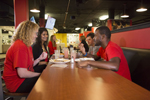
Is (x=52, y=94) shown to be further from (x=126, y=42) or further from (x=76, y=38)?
(x=76, y=38)

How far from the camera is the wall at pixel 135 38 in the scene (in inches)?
78.1

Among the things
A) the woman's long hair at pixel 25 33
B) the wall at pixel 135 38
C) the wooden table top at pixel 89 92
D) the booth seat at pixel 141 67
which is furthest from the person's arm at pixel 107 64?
the wall at pixel 135 38

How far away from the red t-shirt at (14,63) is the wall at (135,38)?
69.4 inches

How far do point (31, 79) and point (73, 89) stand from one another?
2.97 ft

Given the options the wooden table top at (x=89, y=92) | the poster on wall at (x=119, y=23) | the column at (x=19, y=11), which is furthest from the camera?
the poster on wall at (x=119, y=23)

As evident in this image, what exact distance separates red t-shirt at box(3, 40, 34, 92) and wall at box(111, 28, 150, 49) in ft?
5.78

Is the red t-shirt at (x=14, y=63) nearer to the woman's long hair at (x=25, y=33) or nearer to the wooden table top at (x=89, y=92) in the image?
the woman's long hair at (x=25, y=33)

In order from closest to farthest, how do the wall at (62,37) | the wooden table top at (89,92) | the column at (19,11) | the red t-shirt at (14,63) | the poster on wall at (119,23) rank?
the wooden table top at (89,92)
the red t-shirt at (14,63)
the column at (19,11)
the poster on wall at (119,23)
the wall at (62,37)

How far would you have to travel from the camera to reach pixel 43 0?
7090 mm

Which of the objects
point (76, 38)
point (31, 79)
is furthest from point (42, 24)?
point (76, 38)

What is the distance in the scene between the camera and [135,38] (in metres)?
2.32

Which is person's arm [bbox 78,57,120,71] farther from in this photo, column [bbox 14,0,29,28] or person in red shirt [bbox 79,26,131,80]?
column [bbox 14,0,29,28]

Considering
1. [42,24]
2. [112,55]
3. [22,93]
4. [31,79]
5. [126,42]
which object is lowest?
[22,93]

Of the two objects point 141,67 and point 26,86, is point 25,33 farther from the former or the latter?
point 141,67
